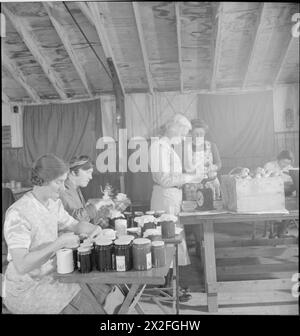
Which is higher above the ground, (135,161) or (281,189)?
(135,161)

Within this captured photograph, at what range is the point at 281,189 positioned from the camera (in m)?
1.99

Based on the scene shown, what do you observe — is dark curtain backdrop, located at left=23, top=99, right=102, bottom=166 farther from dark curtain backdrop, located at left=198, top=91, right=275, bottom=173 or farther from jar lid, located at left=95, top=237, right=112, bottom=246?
jar lid, located at left=95, top=237, right=112, bottom=246

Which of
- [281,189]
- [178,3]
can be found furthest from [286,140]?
[178,3]

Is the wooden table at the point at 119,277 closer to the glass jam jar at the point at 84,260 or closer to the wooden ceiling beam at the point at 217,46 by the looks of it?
the glass jam jar at the point at 84,260

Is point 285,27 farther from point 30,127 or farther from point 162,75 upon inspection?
point 30,127

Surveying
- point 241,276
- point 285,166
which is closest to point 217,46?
point 285,166

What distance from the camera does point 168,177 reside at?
220 cm

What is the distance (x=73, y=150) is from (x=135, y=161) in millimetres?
426

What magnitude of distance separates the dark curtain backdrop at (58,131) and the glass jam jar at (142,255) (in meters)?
1.05

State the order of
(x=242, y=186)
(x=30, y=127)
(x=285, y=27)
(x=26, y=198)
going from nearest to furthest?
(x=26, y=198), (x=242, y=186), (x=30, y=127), (x=285, y=27)

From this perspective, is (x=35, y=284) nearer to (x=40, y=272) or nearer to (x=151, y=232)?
(x=40, y=272)

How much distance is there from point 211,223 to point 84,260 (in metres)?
1.06

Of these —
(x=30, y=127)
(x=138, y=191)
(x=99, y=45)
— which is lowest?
(x=138, y=191)

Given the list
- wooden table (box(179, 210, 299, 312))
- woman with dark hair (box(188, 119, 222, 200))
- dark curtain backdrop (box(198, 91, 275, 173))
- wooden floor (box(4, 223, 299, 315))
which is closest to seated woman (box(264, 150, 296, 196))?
dark curtain backdrop (box(198, 91, 275, 173))
